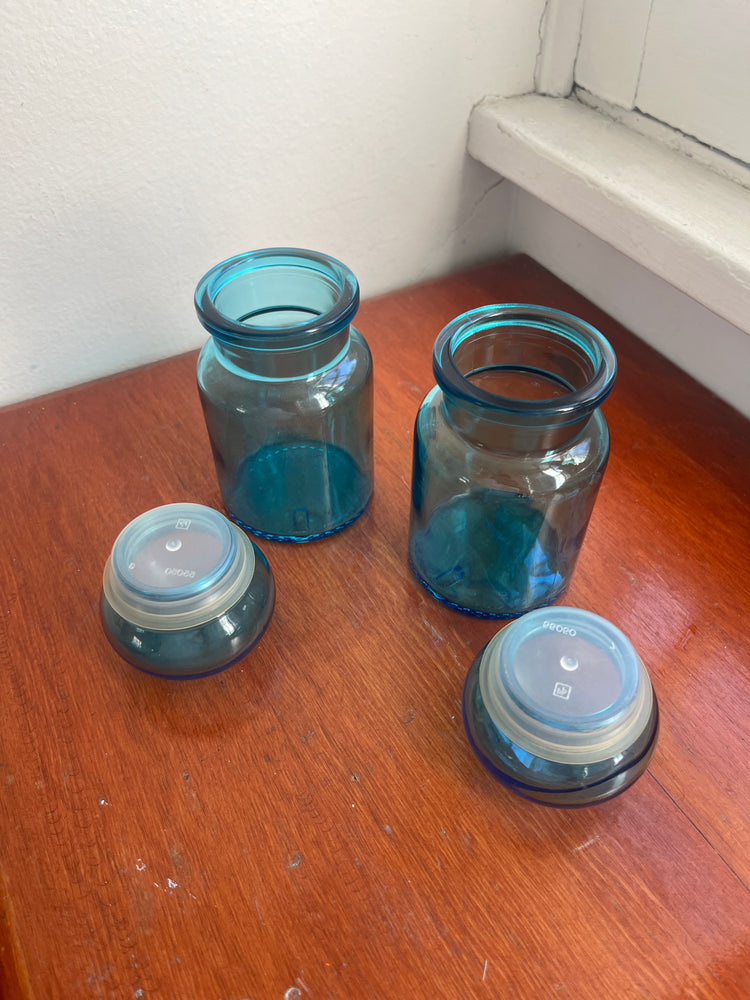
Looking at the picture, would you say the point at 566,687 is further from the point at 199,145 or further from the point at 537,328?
the point at 199,145

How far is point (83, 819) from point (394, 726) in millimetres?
196

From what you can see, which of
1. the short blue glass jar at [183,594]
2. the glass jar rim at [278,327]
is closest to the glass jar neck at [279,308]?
the glass jar rim at [278,327]

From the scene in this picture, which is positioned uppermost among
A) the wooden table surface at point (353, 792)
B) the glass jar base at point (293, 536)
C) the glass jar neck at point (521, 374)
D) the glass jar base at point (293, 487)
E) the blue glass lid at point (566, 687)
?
the glass jar neck at point (521, 374)

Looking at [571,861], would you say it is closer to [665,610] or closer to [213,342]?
[665,610]

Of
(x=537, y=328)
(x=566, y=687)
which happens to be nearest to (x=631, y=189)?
(x=537, y=328)

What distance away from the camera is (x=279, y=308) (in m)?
0.61

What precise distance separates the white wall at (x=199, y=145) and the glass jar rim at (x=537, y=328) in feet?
1.09

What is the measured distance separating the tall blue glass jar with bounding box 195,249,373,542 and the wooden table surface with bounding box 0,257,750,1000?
0.04m

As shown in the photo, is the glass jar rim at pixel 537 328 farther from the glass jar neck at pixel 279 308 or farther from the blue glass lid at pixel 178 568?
the blue glass lid at pixel 178 568

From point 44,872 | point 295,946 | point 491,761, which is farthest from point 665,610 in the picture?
point 44,872

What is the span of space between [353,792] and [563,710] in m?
0.14

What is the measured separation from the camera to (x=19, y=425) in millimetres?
723

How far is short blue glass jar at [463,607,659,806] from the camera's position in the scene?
1.38 feet

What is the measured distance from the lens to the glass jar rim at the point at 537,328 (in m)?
0.44
